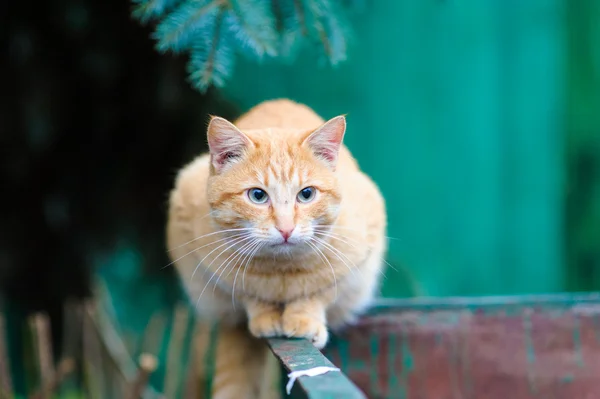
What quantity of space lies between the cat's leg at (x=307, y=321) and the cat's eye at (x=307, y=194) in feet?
1.05

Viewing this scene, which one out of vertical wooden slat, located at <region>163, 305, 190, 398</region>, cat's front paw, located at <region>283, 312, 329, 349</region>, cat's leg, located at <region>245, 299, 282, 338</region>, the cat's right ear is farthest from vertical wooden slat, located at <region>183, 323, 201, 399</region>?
the cat's right ear

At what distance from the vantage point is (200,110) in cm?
321

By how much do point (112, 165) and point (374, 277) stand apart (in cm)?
166

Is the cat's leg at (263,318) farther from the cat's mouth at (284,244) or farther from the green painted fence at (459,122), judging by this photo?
the green painted fence at (459,122)

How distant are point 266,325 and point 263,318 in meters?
0.03

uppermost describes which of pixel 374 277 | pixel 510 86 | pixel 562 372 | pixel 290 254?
pixel 510 86

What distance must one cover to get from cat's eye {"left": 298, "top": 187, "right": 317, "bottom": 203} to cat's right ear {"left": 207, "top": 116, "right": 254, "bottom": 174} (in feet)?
0.59

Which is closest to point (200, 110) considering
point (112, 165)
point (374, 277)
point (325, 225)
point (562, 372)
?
point (112, 165)

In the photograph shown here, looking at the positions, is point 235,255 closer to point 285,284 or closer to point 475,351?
point 285,284

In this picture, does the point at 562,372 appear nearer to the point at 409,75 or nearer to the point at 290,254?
the point at 290,254

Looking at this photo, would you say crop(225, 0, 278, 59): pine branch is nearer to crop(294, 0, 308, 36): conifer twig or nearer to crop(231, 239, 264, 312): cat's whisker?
crop(294, 0, 308, 36): conifer twig

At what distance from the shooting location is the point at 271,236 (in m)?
1.69

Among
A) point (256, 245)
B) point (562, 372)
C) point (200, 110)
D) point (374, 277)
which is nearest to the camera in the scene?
point (256, 245)

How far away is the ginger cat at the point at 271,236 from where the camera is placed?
176 centimetres
